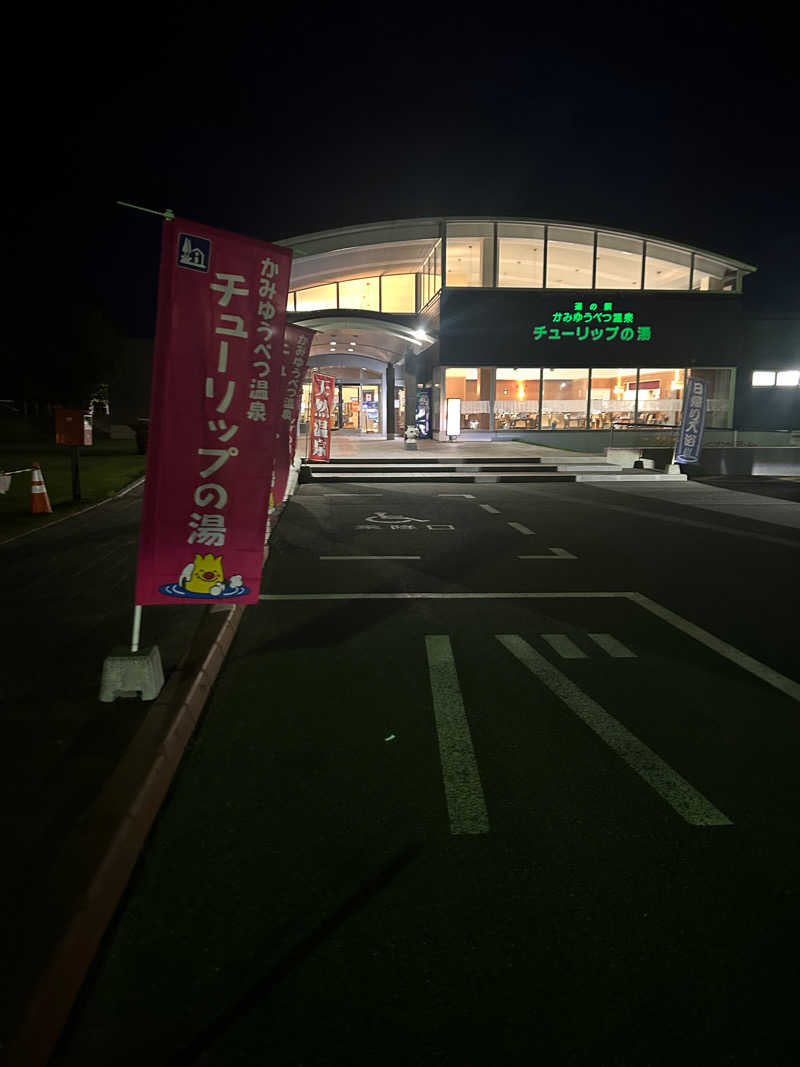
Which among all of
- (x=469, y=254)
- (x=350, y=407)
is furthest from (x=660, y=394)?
(x=350, y=407)

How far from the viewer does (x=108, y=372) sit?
4891 centimetres

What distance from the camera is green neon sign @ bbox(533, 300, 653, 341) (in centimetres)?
2922

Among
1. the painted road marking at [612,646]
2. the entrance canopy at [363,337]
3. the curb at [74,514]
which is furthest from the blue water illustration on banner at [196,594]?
the entrance canopy at [363,337]

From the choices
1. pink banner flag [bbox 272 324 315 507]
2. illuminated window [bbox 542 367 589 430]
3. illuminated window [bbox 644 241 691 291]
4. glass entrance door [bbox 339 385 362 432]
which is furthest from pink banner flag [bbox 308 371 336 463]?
glass entrance door [bbox 339 385 362 432]

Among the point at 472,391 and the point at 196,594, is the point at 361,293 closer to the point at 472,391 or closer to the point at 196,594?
the point at 472,391

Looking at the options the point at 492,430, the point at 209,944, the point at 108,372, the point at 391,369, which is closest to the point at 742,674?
the point at 209,944

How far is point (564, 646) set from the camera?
18.0 feet

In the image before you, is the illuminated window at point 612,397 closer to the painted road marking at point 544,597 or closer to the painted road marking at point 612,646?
the painted road marking at point 544,597

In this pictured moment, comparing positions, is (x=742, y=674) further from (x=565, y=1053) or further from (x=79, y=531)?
(x=79, y=531)

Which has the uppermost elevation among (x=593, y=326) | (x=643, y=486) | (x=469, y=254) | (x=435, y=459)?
(x=469, y=254)

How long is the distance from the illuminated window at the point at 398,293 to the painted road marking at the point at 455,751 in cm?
3094

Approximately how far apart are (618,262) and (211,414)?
98.9 feet

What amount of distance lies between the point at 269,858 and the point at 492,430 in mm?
27505

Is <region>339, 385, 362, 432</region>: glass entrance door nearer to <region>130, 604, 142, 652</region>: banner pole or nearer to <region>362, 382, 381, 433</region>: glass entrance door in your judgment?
<region>362, 382, 381, 433</region>: glass entrance door
